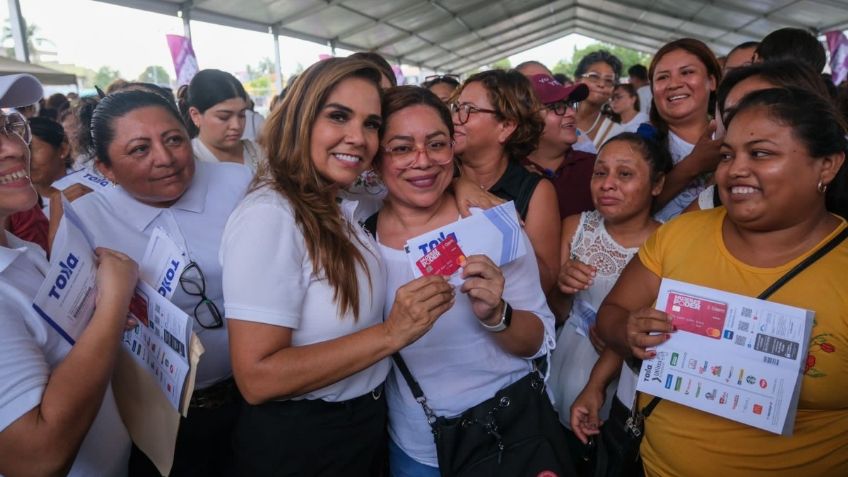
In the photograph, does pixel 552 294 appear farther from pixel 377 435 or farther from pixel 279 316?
pixel 279 316

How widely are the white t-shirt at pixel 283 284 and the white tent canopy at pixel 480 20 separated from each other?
7.08 meters

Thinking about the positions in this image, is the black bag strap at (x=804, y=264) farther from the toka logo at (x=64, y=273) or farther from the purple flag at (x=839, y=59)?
the purple flag at (x=839, y=59)

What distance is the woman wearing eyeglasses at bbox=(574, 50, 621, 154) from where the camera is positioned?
4.46 m

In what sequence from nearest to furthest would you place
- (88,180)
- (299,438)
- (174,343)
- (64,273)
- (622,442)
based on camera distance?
(64,273)
(174,343)
(299,438)
(622,442)
(88,180)

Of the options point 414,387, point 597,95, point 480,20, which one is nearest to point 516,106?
point 414,387

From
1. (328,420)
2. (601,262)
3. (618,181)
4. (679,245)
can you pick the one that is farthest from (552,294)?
(328,420)

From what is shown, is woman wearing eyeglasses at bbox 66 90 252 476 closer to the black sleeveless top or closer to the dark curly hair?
the black sleeveless top

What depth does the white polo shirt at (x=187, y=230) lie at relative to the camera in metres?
1.81

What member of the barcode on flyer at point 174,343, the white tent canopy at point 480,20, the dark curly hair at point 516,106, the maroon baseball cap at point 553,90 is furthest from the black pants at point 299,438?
the white tent canopy at point 480,20

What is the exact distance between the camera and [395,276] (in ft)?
5.31

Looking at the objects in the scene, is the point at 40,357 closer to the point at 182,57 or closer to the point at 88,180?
the point at 88,180

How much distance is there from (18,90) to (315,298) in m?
0.86

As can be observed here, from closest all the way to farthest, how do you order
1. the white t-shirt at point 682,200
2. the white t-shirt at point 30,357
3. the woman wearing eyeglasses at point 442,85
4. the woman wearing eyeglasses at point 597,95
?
the white t-shirt at point 30,357
the white t-shirt at point 682,200
the woman wearing eyeglasses at point 442,85
the woman wearing eyeglasses at point 597,95

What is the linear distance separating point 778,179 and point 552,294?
105 centimetres
